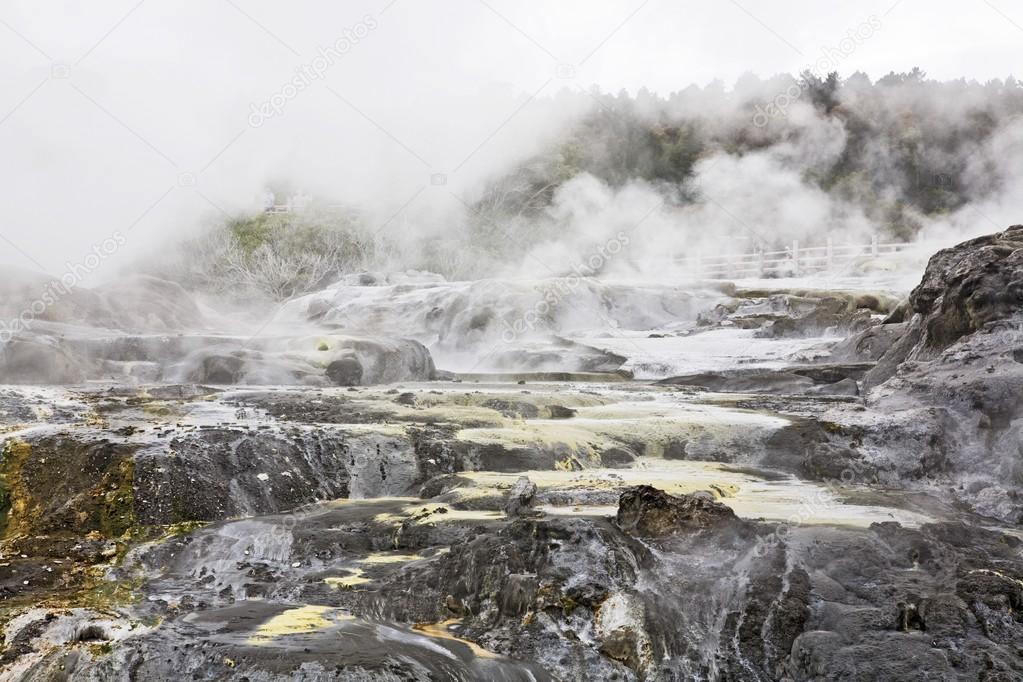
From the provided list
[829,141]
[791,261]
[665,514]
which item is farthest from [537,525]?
[829,141]

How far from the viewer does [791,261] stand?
72.9ft

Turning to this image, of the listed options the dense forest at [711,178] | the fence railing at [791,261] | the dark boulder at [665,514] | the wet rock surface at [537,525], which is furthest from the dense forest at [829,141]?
the dark boulder at [665,514]

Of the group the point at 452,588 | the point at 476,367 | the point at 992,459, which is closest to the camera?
the point at 452,588

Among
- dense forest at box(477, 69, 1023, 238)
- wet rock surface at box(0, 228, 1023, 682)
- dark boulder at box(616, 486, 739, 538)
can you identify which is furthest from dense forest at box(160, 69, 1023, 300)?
dark boulder at box(616, 486, 739, 538)

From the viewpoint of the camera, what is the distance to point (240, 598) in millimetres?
4383

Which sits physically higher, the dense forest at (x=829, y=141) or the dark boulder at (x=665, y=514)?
the dense forest at (x=829, y=141)

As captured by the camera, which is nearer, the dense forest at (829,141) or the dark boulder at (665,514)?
the dark boulder at (665,514)

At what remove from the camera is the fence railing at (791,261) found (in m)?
21.1

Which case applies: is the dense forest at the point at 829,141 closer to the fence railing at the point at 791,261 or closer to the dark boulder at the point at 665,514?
the fence railing at the point at 791,261

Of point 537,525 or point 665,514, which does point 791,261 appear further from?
point 537,525

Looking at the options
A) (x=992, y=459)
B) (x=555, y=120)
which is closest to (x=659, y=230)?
(x=555, y=120)

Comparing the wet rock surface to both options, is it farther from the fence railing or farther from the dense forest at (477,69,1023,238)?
the dense forest at (477,69,1023,238)

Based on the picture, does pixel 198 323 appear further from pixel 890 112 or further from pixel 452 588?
pixel 890 112

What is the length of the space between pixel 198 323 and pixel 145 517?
42.0 ft
